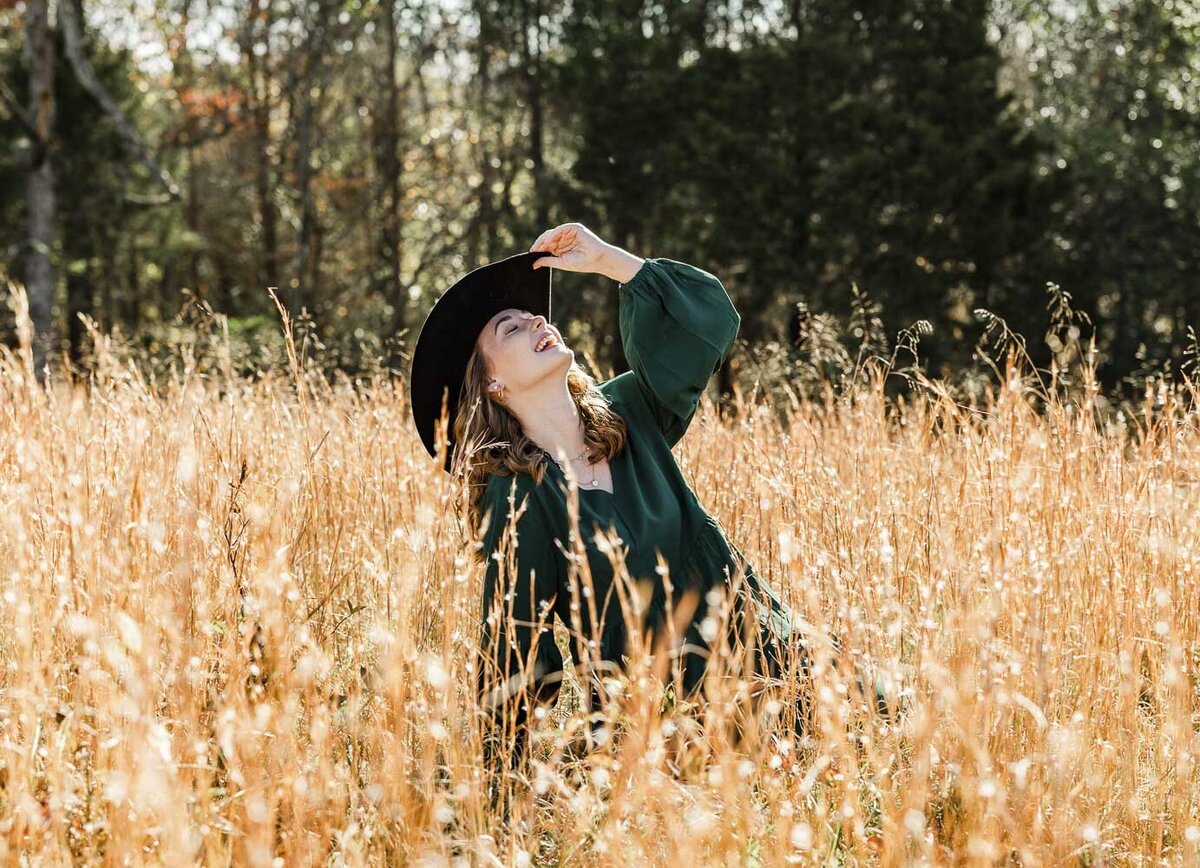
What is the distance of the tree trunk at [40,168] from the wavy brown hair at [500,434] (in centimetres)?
→ 893

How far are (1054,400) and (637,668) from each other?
2124mm

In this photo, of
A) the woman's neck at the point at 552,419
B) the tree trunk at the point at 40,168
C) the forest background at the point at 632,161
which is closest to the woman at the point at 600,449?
the woman's neck at the point at 552,419

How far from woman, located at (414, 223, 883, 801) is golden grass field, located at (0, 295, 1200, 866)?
0.17 metres

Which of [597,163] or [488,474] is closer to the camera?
[488,474]

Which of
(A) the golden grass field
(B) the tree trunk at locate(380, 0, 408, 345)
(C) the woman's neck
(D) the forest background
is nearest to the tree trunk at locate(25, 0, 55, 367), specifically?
(D) the forest background

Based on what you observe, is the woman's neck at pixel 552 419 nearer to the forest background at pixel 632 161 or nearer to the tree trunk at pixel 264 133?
the forest background at pixel 632 161

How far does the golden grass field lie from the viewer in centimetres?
150

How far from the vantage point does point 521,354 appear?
100 inches

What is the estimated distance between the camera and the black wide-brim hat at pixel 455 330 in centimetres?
267

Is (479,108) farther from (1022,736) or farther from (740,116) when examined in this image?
(1022,736)

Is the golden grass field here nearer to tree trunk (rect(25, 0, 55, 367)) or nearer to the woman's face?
→ the woman's face

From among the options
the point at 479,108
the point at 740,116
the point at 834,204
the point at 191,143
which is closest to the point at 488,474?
the point at 834,204

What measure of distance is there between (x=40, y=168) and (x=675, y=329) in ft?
34.2

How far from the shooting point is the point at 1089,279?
12.3 metres
